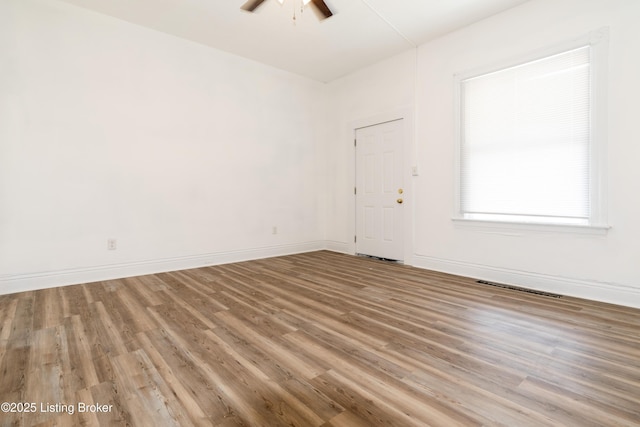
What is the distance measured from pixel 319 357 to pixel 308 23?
372 centimetres

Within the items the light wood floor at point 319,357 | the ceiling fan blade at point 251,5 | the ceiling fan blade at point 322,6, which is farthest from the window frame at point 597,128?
the ceiling fan blade at point 251,5

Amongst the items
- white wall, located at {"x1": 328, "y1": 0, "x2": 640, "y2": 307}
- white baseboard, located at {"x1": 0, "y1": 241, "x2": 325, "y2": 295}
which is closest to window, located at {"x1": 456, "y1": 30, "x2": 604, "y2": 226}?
white wall, located at {"x1": 328, "y1": 0, "x2": 640, "y2": 307}

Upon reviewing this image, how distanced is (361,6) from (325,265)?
128 inches

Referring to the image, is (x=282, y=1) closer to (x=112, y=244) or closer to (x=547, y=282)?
(x=112, y=244)

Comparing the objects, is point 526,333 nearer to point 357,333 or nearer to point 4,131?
point 357,333

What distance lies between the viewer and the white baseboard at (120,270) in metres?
3.16

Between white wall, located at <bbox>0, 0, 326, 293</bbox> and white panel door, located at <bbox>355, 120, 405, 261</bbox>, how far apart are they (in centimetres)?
124

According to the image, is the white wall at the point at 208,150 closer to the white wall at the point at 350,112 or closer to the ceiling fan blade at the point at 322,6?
the white wall at the point at 350,112

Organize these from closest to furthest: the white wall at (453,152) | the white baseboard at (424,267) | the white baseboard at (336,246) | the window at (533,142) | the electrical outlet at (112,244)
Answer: the white wall at (453,152) → the white baseboard at (424,267) → the window at (533,142) → the electrical outlet at (112,244) → the white baseboard at (336,246)

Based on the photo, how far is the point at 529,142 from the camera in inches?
131

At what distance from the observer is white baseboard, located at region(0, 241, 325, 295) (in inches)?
124

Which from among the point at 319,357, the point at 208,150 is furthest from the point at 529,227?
the point at 208,150

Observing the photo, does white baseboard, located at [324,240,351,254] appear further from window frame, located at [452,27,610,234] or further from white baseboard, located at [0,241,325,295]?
window frame, located at [452,27,610,234]

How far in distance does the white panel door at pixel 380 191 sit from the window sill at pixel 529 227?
100cm
